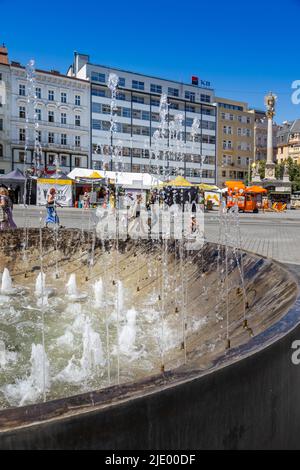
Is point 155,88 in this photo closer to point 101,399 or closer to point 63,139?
point 63,139

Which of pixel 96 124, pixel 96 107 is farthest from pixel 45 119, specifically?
pixel 96 107

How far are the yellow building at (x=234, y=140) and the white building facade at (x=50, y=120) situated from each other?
2469 centimetres

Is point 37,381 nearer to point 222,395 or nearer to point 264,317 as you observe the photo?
point 264,317

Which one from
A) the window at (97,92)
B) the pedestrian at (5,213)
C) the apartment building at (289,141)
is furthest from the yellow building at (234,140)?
the pedestrian at (5,213)

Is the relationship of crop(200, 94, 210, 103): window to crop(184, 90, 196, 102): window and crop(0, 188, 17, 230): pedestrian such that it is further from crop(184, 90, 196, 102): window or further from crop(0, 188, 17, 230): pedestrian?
crop(0, 188, 17, 230): pedestrian

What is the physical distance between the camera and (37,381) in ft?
14.0

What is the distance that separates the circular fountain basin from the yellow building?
64764 millimetres

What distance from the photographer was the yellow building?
72000 millimetres

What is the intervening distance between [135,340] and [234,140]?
72325mm

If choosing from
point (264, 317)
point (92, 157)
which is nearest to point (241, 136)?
point (92, 157)

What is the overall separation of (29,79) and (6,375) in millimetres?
51722

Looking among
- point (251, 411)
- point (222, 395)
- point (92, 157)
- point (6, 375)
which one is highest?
point (92, 157)

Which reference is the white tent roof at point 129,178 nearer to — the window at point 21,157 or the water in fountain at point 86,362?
the window at point 21,157

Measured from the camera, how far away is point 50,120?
182ft
